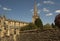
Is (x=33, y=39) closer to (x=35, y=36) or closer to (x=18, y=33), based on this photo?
(x=35, y=36)

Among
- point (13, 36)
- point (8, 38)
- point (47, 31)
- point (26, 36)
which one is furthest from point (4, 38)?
point (47, 31)

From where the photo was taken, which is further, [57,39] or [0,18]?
[0,18]

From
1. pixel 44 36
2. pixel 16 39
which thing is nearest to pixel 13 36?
pixel 16 39

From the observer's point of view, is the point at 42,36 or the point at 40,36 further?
the point at 40,36

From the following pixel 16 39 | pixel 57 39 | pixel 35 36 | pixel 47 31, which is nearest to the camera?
pixel 57 39

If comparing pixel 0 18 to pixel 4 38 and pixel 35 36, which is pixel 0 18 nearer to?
pixel 4 38

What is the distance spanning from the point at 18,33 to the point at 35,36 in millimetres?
2162

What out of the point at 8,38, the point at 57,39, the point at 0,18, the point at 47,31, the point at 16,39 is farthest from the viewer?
the point at 0,18

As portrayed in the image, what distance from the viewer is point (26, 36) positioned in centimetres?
1407

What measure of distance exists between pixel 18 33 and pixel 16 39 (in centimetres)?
68

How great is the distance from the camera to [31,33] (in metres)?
13.5

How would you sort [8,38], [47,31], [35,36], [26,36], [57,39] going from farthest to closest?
[8,38] → [26,36] → [35,36] → [47,31] → [57,39]

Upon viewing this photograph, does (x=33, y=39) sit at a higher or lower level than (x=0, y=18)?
lower

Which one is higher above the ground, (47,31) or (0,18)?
(0,18)
